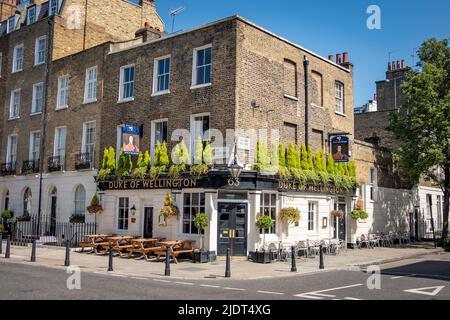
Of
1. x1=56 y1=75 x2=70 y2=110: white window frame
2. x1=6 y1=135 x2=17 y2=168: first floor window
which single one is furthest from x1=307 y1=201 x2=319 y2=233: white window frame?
x1=6 y1=135 x2=17 y2=168: first floor window

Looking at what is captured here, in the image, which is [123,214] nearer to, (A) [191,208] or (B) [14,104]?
(A) [191,208]

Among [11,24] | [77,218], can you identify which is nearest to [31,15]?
[11,24]

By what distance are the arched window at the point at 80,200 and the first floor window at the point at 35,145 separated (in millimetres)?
4706

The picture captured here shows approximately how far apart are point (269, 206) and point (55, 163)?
13312 millimetres

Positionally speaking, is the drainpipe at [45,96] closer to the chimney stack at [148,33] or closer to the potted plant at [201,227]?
the chimney stack at [148,33]

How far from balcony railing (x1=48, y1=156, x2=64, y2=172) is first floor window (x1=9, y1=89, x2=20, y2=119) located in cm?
623

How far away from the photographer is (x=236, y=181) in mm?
18969

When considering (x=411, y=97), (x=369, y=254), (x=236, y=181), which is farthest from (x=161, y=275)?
(x=411, y=97)

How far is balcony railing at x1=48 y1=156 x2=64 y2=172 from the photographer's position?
1043 inches

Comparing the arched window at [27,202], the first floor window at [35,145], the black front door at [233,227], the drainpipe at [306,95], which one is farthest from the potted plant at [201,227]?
the first floor window at [35,145]

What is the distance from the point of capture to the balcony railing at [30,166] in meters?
28.2

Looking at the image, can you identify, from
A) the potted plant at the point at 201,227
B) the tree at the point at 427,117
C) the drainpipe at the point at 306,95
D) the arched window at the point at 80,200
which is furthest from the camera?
the arched window at the point at 80,200
